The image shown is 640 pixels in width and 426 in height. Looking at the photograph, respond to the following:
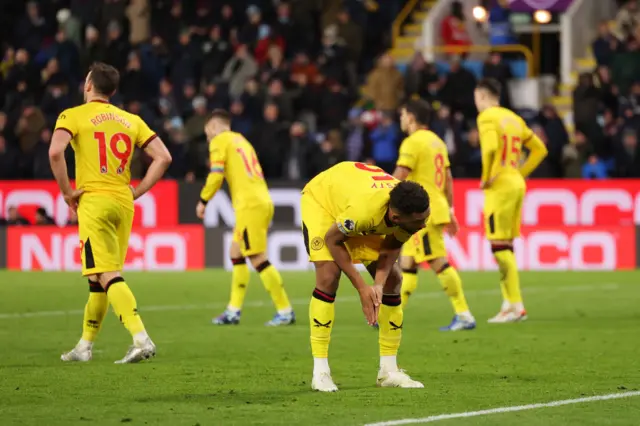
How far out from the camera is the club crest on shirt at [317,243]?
9578 mm

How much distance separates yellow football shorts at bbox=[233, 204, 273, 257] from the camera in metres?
15.2

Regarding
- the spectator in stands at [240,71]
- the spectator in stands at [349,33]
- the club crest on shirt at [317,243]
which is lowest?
the club crest on shirt at [317,243]

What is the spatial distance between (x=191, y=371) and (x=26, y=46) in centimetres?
2000

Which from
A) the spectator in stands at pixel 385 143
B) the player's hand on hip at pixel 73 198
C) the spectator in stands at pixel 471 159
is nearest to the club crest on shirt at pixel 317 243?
the player's hand on hip at pixel 73 198

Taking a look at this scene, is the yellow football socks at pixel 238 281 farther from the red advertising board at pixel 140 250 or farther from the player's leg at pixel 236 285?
the red advertising board at pixel 140 250

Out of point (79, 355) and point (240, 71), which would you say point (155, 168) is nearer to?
point (79, 355)

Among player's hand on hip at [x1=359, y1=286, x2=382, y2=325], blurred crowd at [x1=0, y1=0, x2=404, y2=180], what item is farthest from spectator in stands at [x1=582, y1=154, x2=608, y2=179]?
player's hand on hip at [x1=359, y1=286, x2=382, y2=325]

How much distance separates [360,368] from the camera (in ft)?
36.7

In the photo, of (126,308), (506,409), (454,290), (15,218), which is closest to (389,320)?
(506,409)

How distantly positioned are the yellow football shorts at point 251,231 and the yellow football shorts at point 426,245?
1.65m

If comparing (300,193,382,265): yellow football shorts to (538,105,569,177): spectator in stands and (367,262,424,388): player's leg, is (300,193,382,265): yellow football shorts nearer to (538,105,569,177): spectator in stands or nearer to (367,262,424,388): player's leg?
(367,262,424,388): player's leg

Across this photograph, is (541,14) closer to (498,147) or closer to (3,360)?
(498,147)

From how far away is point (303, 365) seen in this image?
11.4 meters

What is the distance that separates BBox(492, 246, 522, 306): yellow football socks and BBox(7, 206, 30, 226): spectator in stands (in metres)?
11.6
